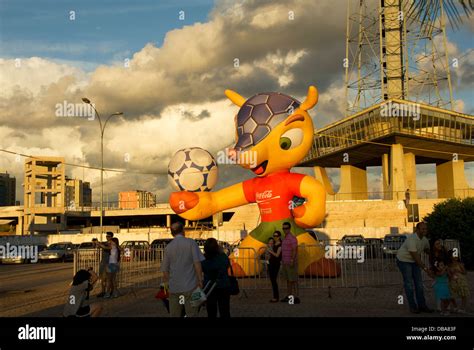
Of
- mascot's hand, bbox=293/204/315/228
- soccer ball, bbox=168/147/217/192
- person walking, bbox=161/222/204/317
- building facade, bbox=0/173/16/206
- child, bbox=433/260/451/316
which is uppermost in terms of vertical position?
building facade, bbox=0/173/16/206

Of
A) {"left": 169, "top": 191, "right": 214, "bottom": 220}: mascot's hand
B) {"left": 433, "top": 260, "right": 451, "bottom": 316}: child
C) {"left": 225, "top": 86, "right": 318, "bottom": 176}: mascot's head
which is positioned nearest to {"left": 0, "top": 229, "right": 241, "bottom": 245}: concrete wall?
{"left": 169, "top": 191, "right": 214, "bottom": 220}: mascot's hand

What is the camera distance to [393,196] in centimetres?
5812

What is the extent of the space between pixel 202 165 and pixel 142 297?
449 centimetres

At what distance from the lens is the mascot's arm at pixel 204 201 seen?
16.0 meters

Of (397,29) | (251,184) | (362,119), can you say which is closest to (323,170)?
(362,119)

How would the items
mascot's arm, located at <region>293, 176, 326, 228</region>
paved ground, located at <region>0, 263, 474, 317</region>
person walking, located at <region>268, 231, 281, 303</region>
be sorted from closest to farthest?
paved ground, located at <region>0, 263, 474, 317</region>, person walking, located at <region>268, 231, 281, 303</region>, mascot's arm, located at <region>293, 176, 326, 228</region>

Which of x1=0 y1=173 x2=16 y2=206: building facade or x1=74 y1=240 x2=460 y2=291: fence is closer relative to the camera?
x1=74 y1=240 x2=460 y2=291: fence

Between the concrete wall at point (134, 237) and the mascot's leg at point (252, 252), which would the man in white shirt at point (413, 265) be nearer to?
the mascot's leg at point (252, 252)

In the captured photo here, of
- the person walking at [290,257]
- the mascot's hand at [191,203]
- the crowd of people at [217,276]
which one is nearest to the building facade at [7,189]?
the mascot's hand at [191,203]

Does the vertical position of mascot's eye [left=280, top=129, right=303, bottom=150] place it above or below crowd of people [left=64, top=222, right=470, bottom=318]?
above

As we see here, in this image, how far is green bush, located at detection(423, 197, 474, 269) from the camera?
1819cm

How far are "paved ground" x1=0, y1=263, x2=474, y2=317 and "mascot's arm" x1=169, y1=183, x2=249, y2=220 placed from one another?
264 cm

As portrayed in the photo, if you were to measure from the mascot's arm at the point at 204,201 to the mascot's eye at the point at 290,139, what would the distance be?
2160mm

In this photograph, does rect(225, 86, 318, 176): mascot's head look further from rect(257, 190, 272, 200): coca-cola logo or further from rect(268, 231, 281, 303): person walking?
rect(268, 231, 281, 303): person walking
